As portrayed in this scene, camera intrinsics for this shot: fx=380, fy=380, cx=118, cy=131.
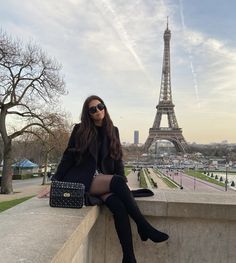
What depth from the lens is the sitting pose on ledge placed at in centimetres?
345

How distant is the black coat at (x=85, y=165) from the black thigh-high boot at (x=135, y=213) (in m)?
0.29

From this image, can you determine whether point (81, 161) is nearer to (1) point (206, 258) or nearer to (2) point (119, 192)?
(2) point (119, 192)

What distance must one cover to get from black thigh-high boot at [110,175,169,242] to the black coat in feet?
0.94

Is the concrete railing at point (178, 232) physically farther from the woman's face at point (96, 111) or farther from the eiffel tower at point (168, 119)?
the eiffel tower at point (168, 119)

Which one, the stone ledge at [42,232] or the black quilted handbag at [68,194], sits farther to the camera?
the black quilted handbag at [68,194]

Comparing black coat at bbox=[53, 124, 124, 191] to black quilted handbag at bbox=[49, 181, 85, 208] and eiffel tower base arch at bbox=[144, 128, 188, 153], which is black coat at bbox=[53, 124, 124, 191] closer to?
black quilted handbag at bbox=[49, 181, 85, 208]

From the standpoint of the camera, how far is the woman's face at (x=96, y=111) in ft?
12.7

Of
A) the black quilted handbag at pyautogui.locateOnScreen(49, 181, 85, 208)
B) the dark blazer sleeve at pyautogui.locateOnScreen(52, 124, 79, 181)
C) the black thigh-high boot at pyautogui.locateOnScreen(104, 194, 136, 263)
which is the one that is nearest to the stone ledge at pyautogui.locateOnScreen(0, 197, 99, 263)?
the black quilted handbag at pyautogui.locateOnScreen(49, 181, 85, 208)

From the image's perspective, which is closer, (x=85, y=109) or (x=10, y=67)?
(x=85, y=109)

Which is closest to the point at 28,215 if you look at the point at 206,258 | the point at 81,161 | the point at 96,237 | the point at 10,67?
the point at 81,161

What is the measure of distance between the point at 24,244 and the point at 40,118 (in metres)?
21.8

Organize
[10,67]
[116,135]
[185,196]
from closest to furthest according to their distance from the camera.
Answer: [116,135], [185,196], [10,67]

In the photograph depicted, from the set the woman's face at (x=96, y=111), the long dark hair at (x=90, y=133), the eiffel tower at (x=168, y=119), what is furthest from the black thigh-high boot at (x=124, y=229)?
the eiffel tower at (x=168, y=119)

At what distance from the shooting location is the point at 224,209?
391cm
